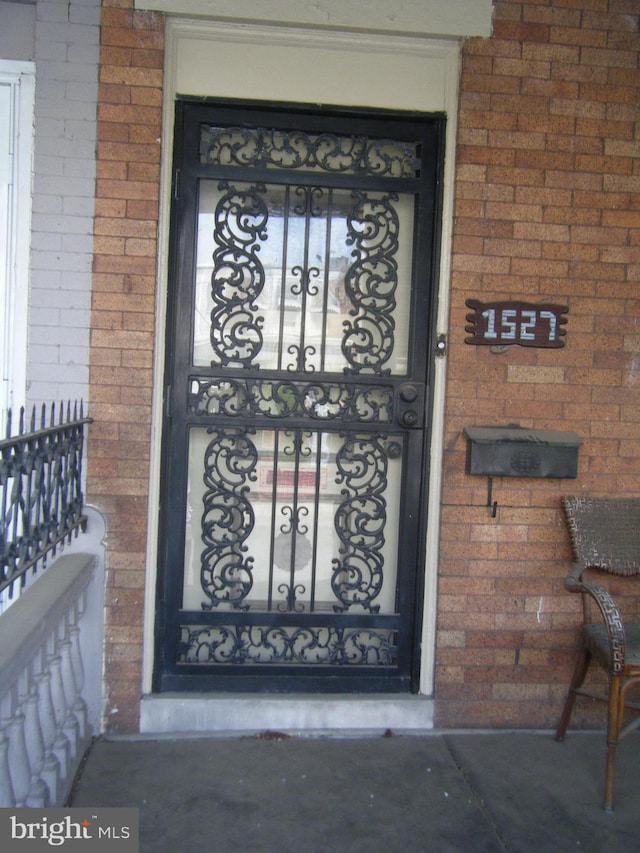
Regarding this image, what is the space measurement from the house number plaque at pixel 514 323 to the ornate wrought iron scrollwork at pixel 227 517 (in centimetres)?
117

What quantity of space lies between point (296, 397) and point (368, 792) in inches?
66.1

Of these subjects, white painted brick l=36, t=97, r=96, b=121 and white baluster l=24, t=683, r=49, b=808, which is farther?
white painted brick l=36, t=97, r=96, b=121

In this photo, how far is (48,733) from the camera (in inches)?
104

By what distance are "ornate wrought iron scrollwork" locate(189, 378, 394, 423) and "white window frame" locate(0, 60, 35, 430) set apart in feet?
2.55

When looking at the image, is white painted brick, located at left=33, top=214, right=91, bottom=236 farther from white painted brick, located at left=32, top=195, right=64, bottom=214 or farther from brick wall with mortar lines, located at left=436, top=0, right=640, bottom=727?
brick wall with mortar lines, located at left=436, top=0, right=640, bottom=727

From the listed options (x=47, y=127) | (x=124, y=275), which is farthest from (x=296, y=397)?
(x=47, y=127)

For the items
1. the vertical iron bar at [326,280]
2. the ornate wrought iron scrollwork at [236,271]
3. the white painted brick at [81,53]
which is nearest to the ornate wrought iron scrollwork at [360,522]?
the vertical iron bar at [326,280]

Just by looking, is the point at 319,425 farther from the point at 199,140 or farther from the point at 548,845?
the point at 548,845

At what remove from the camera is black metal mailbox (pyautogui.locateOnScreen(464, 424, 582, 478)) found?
340cm

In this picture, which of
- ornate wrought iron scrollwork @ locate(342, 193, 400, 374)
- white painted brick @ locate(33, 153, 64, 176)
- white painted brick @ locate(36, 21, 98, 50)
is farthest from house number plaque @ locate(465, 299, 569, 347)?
white painted brick @ locate(36, 21, 98, 50)

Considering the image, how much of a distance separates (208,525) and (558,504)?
1622 millimetres

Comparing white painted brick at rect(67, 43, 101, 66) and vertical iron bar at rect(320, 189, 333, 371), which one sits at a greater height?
white painted brick at rect(67, 43, 101, 66)

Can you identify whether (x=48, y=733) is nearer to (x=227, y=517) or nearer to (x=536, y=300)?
(x=227, y=517)

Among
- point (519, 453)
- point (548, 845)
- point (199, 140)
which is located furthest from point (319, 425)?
point (548, 845)
